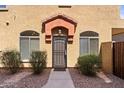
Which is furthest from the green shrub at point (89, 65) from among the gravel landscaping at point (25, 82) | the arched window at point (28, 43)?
the arched window at point (28, 43)

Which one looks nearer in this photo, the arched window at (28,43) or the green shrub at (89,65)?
the green shrub at (89,65)

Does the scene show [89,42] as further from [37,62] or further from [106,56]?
[37,62]

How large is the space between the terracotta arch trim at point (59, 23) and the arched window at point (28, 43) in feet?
3.32

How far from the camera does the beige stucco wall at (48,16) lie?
1892cm

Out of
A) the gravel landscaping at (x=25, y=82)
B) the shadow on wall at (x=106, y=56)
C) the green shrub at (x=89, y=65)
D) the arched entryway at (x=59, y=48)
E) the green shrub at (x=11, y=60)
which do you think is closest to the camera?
the gravel landscaping at (x=25, y=82)

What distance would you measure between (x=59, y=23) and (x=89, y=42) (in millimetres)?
2572

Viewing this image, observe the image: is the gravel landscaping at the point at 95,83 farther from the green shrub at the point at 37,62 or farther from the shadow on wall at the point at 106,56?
the green shrub at the point at 37,62

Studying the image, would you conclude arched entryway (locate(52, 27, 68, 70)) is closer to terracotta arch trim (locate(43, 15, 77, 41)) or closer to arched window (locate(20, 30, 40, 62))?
terracotta arch trim (locate(43, 15, 77, 41))

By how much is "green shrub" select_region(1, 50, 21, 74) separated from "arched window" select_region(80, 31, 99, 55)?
15.4 ft

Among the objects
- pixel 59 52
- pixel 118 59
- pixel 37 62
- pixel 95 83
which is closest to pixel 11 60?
pixel 37 62

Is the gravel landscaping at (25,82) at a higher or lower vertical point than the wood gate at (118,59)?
lower

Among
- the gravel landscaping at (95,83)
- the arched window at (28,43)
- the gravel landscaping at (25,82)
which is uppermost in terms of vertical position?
the arched window at (28,43)

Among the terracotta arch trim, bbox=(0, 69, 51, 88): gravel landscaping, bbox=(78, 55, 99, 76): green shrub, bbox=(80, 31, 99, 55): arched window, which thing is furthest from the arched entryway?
bbox=(78, 55, 99, 76): green shrub

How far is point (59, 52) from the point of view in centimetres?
1912
